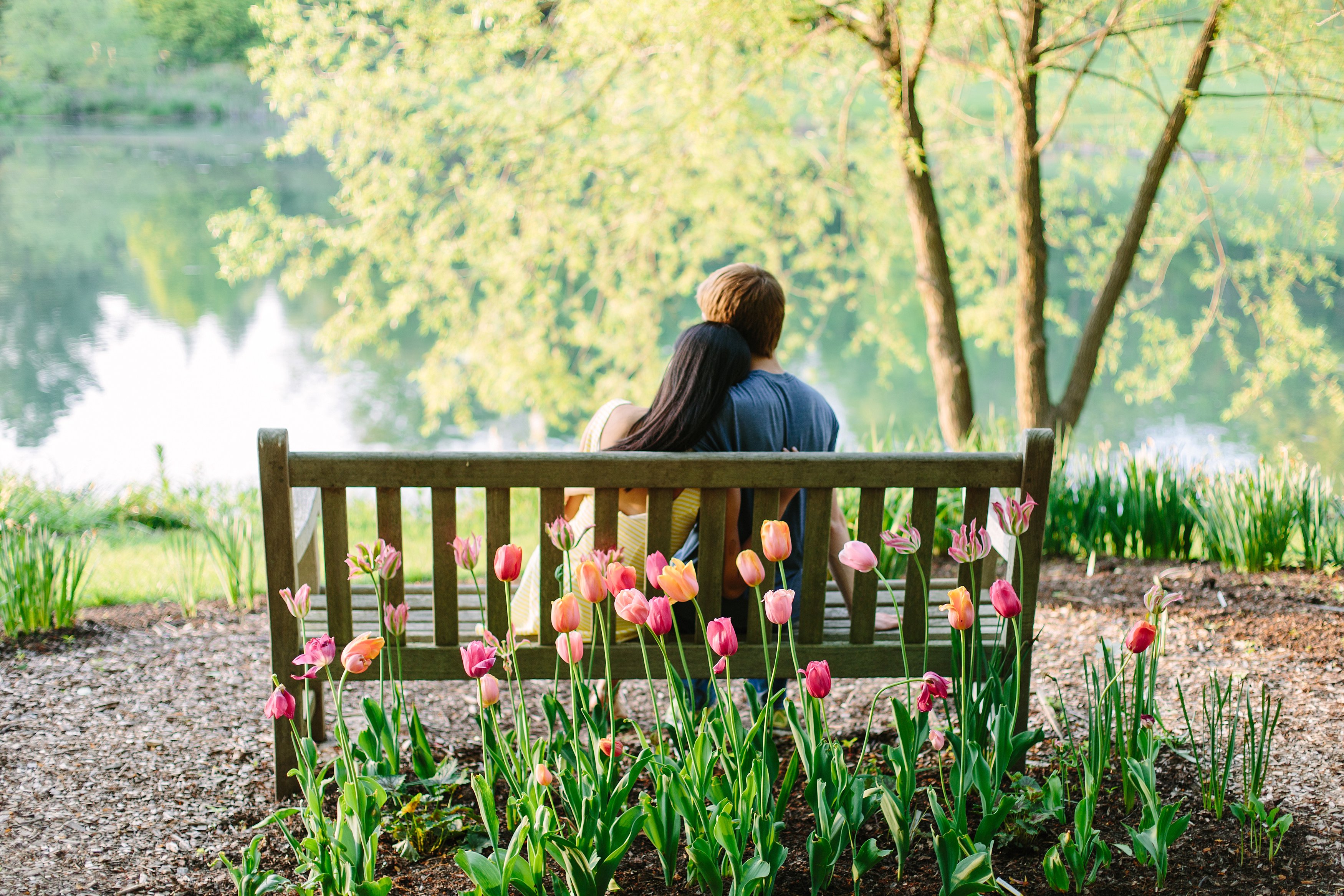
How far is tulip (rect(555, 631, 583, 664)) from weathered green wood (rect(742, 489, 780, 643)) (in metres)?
0.56

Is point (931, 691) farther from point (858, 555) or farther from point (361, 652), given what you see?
point (361, 652)

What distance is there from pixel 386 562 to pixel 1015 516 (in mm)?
1252

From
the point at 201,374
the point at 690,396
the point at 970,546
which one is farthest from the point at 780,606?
the point at 201,374

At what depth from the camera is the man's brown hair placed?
8.87 feet

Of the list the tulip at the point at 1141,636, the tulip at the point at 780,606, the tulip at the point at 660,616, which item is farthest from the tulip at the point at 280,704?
the tulip at the point at 1141,636

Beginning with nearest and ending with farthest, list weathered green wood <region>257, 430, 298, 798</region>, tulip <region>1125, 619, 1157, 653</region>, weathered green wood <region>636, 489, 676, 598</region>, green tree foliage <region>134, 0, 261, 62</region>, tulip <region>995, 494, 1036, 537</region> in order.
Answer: tulip <region>1125, 619, 1157, 653</region> → tulip <region>995, 494, 1036, 537</region> → weathered green wood <region>257, 430, 298, 798</region> → weathered green wood <region>636, 489, 676, 598</region> → green tree foliage <region>134, 0, 261, 62</region>

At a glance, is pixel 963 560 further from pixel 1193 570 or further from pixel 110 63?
pixel 110 63

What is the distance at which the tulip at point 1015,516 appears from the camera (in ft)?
6.57

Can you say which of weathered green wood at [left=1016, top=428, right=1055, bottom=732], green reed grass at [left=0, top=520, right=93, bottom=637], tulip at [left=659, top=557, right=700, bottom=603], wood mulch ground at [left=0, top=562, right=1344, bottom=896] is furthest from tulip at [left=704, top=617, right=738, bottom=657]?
green reed grass at [left=0, top=520, right=93, bottom=637]

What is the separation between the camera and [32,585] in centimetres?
357

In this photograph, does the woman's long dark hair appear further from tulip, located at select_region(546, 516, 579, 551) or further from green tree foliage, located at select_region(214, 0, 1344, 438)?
green tree foliage, located at select_region(214, 0, 1344, 438)

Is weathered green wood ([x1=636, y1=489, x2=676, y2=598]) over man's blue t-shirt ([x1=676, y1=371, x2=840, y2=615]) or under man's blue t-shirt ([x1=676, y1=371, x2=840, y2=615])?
under

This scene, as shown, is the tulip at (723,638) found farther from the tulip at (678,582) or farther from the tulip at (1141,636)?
the tulip at (1141,636)

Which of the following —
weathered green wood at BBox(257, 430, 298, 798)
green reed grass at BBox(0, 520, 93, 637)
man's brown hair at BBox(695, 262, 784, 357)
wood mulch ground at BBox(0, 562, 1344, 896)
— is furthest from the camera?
green reed grass at BBox(0, 520, 93, 637)
